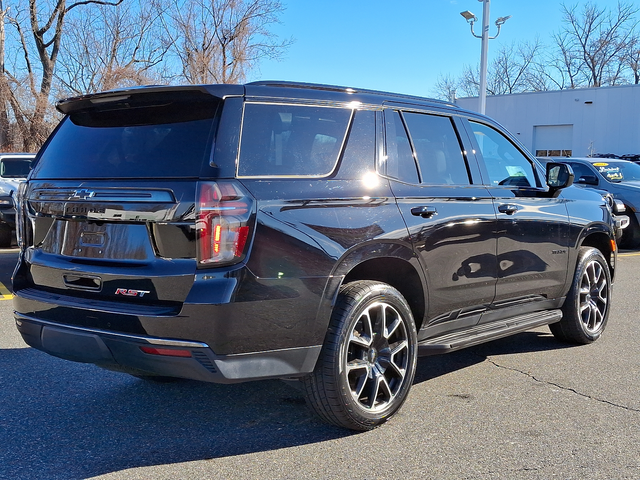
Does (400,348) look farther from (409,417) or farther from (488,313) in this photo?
(488,313)

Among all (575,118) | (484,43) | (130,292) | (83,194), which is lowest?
(130,292)

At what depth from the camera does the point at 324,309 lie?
349cm

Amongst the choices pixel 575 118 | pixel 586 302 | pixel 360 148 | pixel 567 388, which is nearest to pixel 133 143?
pixel 360 148

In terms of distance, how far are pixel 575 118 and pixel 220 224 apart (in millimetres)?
39778

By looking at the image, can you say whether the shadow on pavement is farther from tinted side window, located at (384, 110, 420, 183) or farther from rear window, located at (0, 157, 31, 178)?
rear window, located at (0, 157, 31, 178)

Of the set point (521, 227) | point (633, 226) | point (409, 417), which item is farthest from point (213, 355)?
point (633, 226)

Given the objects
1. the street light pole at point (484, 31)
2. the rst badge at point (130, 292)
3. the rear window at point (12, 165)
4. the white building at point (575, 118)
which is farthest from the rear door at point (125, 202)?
the white building at point (575, 118)

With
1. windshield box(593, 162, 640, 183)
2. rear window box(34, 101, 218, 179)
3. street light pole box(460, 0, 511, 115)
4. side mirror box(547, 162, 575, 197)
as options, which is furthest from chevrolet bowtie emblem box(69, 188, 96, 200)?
street light pole box(460, 0, 511, 115)

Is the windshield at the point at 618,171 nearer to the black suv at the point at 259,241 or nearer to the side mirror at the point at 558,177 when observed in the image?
the side mirror at the point at 558,177

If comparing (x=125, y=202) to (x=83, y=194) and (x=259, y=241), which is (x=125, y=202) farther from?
(x=259, y=241)

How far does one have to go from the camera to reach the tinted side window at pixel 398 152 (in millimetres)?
4133

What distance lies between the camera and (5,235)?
12.3 m

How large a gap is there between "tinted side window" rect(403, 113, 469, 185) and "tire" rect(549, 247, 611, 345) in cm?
165

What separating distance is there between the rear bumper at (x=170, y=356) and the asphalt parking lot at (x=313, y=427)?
0.46 metres
